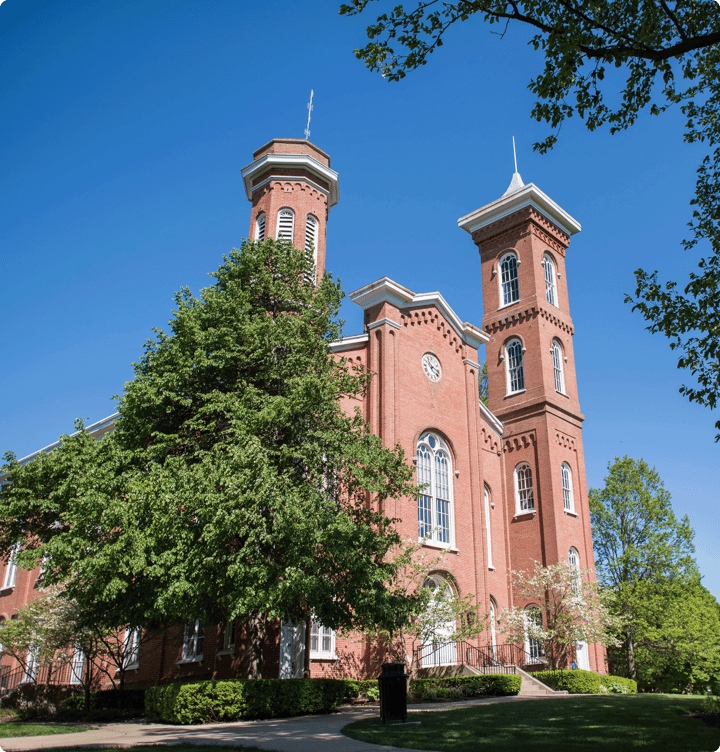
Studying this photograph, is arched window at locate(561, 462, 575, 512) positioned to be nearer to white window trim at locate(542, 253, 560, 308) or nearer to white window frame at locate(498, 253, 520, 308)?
white window trim at locate(542, 253, 560, 308)

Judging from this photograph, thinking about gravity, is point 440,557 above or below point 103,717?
above

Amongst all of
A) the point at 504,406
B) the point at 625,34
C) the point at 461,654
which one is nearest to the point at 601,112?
the point at 625,34

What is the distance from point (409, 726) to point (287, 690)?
4507mm

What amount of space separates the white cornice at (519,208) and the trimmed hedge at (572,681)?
22.1 metres

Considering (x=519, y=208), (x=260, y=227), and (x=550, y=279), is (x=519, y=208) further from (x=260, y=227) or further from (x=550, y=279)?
(x=260, y=227)

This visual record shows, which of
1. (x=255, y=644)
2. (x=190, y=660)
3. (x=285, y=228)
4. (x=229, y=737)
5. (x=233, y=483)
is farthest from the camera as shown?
(x=285, y=228)

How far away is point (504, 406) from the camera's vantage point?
3288 cm

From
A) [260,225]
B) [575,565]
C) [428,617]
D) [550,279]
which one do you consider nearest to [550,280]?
[550,279]

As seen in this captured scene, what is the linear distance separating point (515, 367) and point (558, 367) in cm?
218

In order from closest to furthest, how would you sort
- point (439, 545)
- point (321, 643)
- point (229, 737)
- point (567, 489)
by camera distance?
point (229, 737)
point (321, 643)
point (439, 545)
point (567, 489)

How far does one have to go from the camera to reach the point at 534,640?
2812 centimetres

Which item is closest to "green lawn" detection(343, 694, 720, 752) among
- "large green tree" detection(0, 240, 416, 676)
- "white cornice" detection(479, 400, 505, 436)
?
"large green tree" detection(0, 240, 416, 676)

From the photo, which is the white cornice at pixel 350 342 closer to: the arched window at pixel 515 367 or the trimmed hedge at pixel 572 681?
the arched window at pixel 515 367

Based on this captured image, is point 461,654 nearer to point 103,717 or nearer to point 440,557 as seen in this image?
point 440,557
